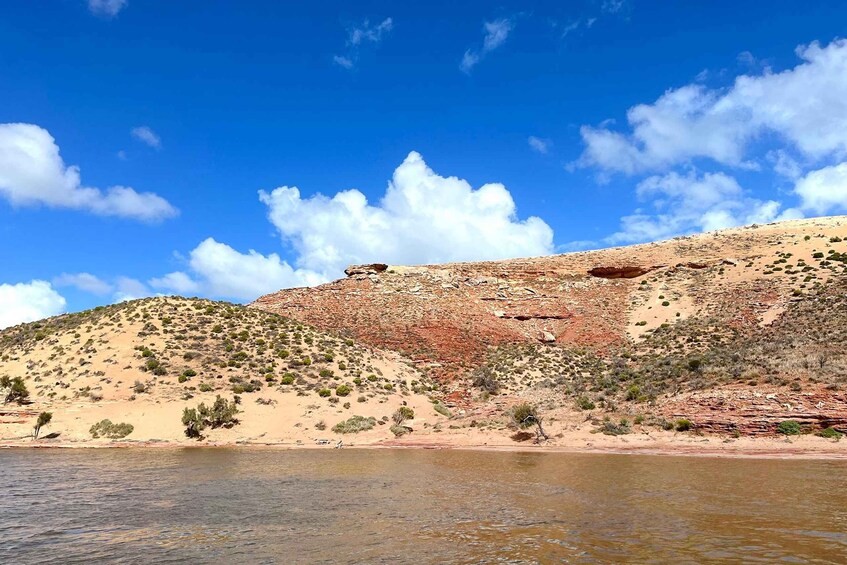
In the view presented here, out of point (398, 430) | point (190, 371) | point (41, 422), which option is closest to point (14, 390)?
point (41, 422)

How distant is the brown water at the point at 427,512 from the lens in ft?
33.4

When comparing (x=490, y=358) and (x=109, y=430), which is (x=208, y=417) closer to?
(x=109, y=430)

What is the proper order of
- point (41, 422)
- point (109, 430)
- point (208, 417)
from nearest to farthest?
point (41, 422), point (109, 430), point (208, 417)

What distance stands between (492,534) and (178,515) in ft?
26.3

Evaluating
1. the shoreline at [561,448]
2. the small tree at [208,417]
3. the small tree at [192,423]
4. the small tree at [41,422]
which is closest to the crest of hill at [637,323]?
the shoreline at [561,448]

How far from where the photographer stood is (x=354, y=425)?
34812 millimetres

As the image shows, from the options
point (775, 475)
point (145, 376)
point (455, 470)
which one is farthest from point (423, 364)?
point (775, 475)

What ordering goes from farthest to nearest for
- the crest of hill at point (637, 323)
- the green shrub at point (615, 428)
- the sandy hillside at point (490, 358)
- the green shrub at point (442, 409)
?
the green shrub at point (442, 409) < the crest of hill at point (637, 323) < the sandy hillside at point (490, 358) < the green shrub at point (615, 428)

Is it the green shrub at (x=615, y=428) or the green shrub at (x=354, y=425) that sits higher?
the green shrub at (x=354, y=425)

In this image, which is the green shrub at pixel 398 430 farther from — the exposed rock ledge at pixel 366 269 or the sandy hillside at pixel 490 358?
the exposed rock ledge at pixel 366 269

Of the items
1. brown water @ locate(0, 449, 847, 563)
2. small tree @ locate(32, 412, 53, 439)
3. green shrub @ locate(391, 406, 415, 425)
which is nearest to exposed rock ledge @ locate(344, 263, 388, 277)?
green shrub @ locate(391, 406, 415, 425)

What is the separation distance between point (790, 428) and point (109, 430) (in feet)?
122

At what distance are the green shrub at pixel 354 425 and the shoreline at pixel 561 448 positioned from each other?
2577 mm

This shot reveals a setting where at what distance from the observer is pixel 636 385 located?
118 feet
